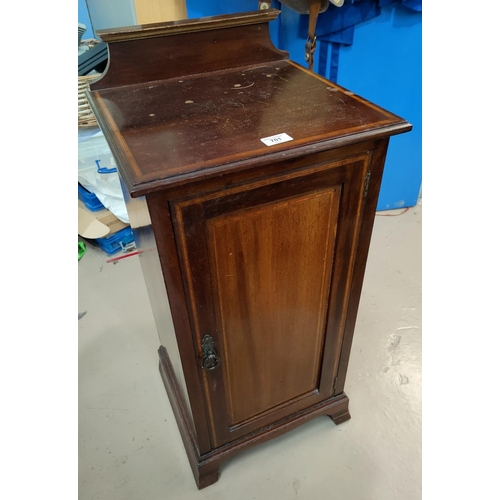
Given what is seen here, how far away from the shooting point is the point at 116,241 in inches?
80.7

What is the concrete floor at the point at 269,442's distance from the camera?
1237 millimetres

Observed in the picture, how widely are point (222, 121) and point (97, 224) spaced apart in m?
1.34

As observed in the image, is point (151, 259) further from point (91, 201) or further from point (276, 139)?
point (91, 201)

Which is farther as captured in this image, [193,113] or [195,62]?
[195,62]

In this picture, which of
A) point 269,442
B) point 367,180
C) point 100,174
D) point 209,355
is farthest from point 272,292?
point 100,174

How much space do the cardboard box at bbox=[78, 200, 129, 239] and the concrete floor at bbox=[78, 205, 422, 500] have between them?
0.28m

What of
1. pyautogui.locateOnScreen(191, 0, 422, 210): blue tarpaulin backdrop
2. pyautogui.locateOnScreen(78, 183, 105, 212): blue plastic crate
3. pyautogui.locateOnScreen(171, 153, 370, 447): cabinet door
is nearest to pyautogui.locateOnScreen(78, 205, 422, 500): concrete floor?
pyautogui.locateOnScreen(171, 153, 370, 447): cabinet door

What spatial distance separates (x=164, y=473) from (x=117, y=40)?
3.87 ft

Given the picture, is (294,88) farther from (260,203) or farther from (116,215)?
(116,215)

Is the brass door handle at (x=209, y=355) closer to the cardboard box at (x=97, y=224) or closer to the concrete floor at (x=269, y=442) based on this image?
the concrete floor at (x=269, y=442)

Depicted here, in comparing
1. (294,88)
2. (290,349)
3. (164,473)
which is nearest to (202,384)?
(290,349)

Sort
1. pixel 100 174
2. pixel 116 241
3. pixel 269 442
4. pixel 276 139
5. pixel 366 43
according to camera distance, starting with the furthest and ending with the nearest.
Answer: pixel 116 241 → pixel 100 174 → pixel 366 43 → pixel 269 442 → pixel 276 139

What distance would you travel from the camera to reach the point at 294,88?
923 mm

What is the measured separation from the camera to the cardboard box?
1963mm
